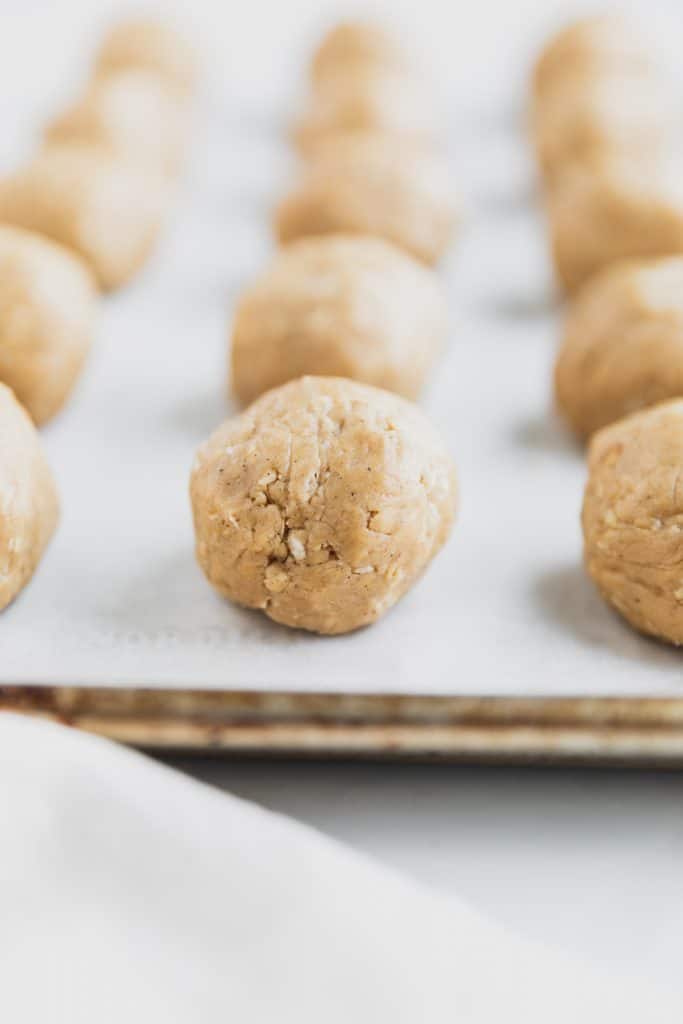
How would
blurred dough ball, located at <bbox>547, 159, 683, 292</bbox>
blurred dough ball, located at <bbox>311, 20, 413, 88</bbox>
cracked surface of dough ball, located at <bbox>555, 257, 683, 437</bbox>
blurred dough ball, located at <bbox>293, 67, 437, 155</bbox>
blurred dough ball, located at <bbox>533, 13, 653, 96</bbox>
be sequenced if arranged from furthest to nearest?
blurred dough ball, located at <bbox>311, 20, 413, 88</bbox> < blurred dough ball, located at <bbox>533, 13, 653, 96</bbox> < blurred dough ball, located at <bbox>293, 67, 437, 155</bbox> < blurred dough ball, located at <bbox>547, 159, 683, 292</bbox> < cracked surface of dough ball, located at <bbox>555, 257, 683, 437</bbox>

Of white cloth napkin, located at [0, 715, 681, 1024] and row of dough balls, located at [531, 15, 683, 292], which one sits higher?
white cloth napkin, located at [0, 715, 681, 1024]

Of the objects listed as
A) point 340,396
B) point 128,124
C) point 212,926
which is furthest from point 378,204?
point 212,926

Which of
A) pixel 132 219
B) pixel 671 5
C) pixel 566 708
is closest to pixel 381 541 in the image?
pixel 566 708

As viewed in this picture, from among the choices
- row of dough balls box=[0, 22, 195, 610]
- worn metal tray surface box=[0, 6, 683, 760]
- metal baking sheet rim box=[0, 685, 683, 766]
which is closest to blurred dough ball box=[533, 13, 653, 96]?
row of dough balls box=[0, 22, 195, 610]

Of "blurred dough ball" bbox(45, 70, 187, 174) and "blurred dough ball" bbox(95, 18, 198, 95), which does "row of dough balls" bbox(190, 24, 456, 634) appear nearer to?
"blurred dough ball" bbox(45, 70, 187, 174)

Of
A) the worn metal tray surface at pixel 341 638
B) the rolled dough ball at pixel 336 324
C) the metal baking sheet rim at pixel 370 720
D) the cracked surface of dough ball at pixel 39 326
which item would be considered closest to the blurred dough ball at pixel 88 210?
the worn metal tray surface at pixel 341 638

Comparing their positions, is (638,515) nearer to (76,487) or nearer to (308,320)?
(308,320)

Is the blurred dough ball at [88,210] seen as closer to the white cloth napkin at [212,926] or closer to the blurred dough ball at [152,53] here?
the blurred dough ball at [152,53]
